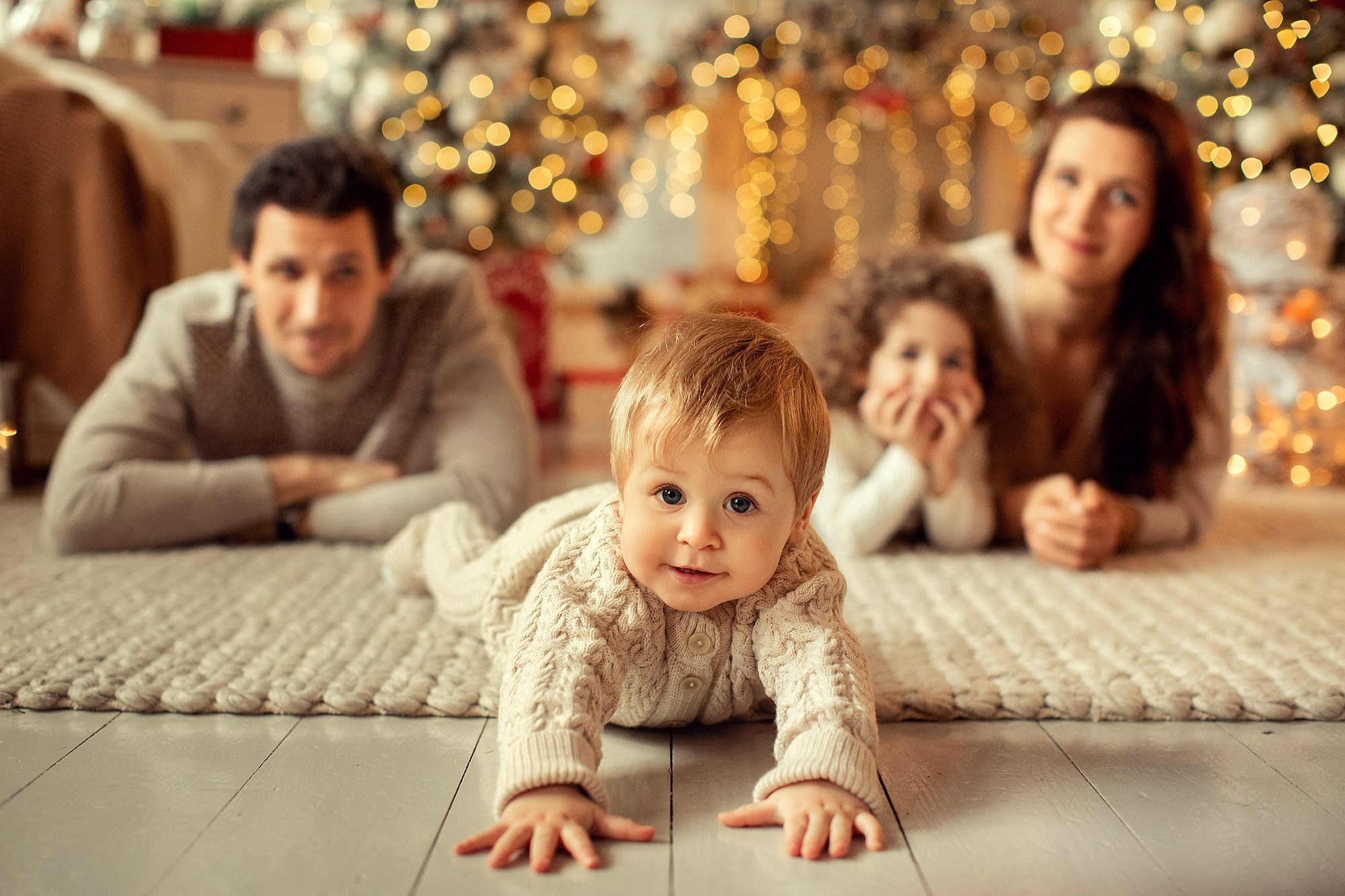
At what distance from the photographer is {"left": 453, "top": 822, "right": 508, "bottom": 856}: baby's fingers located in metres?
0.67

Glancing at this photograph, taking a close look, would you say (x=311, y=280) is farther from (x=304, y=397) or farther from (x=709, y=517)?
(x=709, y=517)

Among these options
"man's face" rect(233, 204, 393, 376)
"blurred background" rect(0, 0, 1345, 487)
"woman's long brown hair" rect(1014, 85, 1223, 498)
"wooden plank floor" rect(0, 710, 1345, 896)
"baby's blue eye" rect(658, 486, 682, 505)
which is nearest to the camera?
"wooden plank floor" rect(0, 710, 1345, 896)

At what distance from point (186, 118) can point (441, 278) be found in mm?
1585

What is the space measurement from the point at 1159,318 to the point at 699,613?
3.69 ft

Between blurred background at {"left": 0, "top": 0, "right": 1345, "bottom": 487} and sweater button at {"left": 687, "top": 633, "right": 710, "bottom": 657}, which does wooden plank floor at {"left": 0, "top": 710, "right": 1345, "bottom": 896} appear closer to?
sweater button at {"left": 687, "top": 633, "right": 710, "bottom": 657}

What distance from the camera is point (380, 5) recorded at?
8.91 ft

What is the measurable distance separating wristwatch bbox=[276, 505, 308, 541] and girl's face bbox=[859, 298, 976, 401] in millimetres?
866

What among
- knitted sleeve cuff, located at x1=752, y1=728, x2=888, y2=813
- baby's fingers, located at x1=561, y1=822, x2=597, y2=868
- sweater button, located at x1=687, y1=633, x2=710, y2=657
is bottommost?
baby's fingers, located at x1=561, y1=822, x2=597, y2=868

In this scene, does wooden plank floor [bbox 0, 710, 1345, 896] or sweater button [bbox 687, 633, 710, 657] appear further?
sweater button [bbox 687, 633, 710, 657]

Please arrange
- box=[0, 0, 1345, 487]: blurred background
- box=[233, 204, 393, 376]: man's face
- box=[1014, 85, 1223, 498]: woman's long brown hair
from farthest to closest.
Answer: box=[0, 0, 1345, 487]: blurred background → box=[1014, 85, 1223, 498]: woman's long brown hair → box=[233, 204, 393, 376]: man's face

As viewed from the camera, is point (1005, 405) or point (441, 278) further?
point (441, 278)

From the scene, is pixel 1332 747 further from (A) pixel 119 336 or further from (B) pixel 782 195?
(B) pixel 782 195

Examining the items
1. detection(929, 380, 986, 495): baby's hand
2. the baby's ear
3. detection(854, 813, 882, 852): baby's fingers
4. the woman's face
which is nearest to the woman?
the woman's face

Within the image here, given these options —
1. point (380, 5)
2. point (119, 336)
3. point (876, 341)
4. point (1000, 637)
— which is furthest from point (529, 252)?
point (1000, 637)
